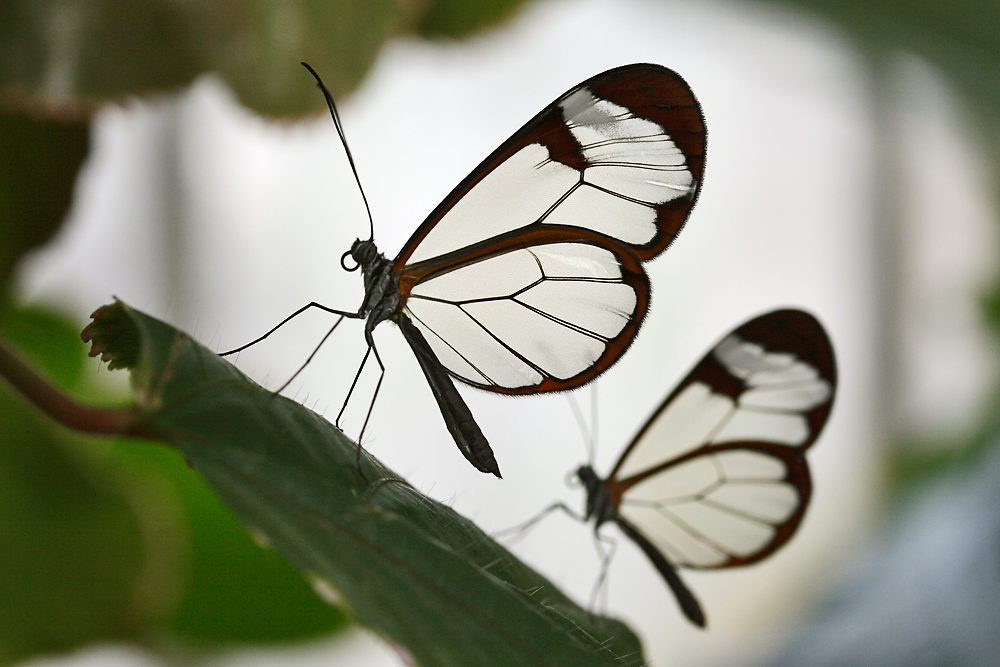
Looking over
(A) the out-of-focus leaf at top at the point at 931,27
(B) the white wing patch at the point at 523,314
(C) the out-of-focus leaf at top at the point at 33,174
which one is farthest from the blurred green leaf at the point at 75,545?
(A) the out-of-focus leaf at top at the point at 931,27

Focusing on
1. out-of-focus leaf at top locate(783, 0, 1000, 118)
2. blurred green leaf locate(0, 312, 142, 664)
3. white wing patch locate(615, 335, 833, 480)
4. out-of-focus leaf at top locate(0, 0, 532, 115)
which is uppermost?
out-of-focus leaf at top locate(783, 0, 1000, 118)

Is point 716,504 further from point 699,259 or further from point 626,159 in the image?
point 699,259

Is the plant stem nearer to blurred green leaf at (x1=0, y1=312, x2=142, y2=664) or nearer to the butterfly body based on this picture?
blurred green leaf at (x1=0, y1=312, x2=142, y2=664)

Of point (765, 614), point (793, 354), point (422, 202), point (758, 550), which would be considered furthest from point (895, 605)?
point (765, 614)

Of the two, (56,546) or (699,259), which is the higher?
(699,259)

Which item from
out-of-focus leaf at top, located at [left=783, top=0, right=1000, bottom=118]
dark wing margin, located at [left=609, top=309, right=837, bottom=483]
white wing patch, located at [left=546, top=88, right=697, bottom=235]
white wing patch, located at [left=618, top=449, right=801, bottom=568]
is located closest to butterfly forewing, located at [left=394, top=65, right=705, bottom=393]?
white wing patch, located at [left=546, top=88, right=697, bottom=235]

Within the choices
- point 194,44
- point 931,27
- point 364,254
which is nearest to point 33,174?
point 194,44

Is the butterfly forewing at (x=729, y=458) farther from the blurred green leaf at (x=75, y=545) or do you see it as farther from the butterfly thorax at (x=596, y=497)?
the blurred green leaf at (x=75, y=545)
